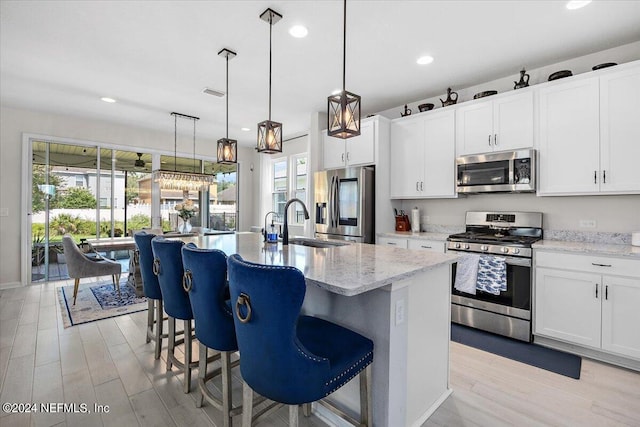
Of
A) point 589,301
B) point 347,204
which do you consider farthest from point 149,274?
point 589,301

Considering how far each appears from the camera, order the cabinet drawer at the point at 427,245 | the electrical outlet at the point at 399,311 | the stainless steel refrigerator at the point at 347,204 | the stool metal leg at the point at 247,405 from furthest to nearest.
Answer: the stainless steel refrigerator at the point at 347,204 → the cabinet drawer at the point at 427,245 → the electrical outlet at the point at 399,311 → the stool metal leg at the point at 247,405

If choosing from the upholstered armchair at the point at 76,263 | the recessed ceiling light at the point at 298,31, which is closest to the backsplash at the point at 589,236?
the recessed ceiling light at the point at 298,31

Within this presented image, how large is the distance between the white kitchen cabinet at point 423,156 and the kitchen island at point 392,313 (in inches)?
79.8

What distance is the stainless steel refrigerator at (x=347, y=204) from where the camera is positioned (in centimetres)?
408

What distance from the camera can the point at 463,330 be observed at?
10.5ft

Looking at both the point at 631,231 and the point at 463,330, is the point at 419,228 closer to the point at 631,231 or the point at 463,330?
the point at 463,330

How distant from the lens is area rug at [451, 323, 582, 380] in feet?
8.09

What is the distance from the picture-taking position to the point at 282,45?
2895 millimetres

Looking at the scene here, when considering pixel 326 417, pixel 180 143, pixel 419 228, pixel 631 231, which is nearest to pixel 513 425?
pixel 326 417

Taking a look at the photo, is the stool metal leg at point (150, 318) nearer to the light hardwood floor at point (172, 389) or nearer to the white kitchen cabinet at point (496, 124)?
the light hardwood floor at point (172, 389)

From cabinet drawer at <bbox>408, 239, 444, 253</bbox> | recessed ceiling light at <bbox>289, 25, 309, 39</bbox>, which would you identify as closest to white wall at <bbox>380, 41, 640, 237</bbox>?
cabinet drawer at <bbox>408, 239, 444, 253</bbox>

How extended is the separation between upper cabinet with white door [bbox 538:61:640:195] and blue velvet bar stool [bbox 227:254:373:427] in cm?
287

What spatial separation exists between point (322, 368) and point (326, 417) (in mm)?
861

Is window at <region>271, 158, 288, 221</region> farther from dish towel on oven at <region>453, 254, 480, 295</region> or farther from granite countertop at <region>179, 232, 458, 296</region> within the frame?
granite countertop at <region>179, 232, 458, 296</region>
